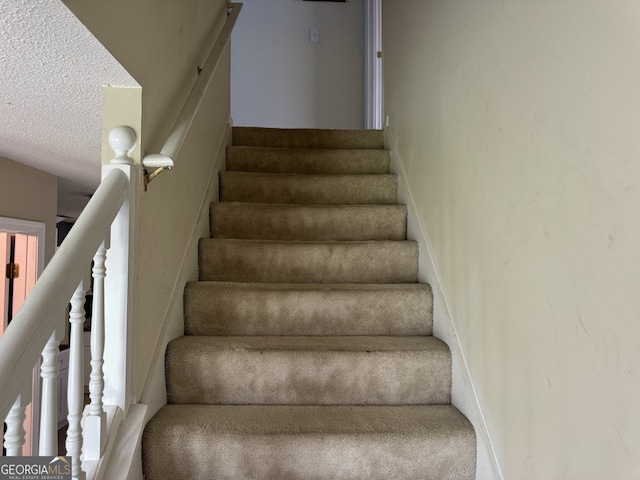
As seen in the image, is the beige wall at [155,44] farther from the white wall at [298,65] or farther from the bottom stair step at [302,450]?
the white wall at [298,65]

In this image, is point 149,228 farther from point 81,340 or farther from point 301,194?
point 301,194

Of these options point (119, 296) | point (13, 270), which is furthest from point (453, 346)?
point (13, 270)

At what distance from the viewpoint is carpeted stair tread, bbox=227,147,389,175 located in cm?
234

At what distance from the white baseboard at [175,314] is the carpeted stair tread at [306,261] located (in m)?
0.09

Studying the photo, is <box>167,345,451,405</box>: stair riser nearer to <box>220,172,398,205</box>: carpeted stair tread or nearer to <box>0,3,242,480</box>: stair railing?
<box>0,3,242,480</box>: stair railing

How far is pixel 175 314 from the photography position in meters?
1.39

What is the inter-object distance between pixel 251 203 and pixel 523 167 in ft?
4.41

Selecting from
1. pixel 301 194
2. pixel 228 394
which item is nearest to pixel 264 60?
pixel 301 194

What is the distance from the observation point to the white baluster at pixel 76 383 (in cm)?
84

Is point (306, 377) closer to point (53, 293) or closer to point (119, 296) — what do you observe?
point (119, 296)

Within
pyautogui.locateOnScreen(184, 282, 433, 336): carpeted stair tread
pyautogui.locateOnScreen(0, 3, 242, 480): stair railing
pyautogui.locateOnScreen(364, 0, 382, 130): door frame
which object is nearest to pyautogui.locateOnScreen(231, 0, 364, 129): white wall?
pyautogui.locateOnScreen(364, 0, 382, 130): door frame

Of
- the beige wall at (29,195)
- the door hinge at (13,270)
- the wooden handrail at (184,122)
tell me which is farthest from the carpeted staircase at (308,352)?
the door hinge at (13,270)

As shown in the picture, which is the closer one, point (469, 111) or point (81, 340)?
point (81, 340)

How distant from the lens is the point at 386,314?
1522 millimetres
